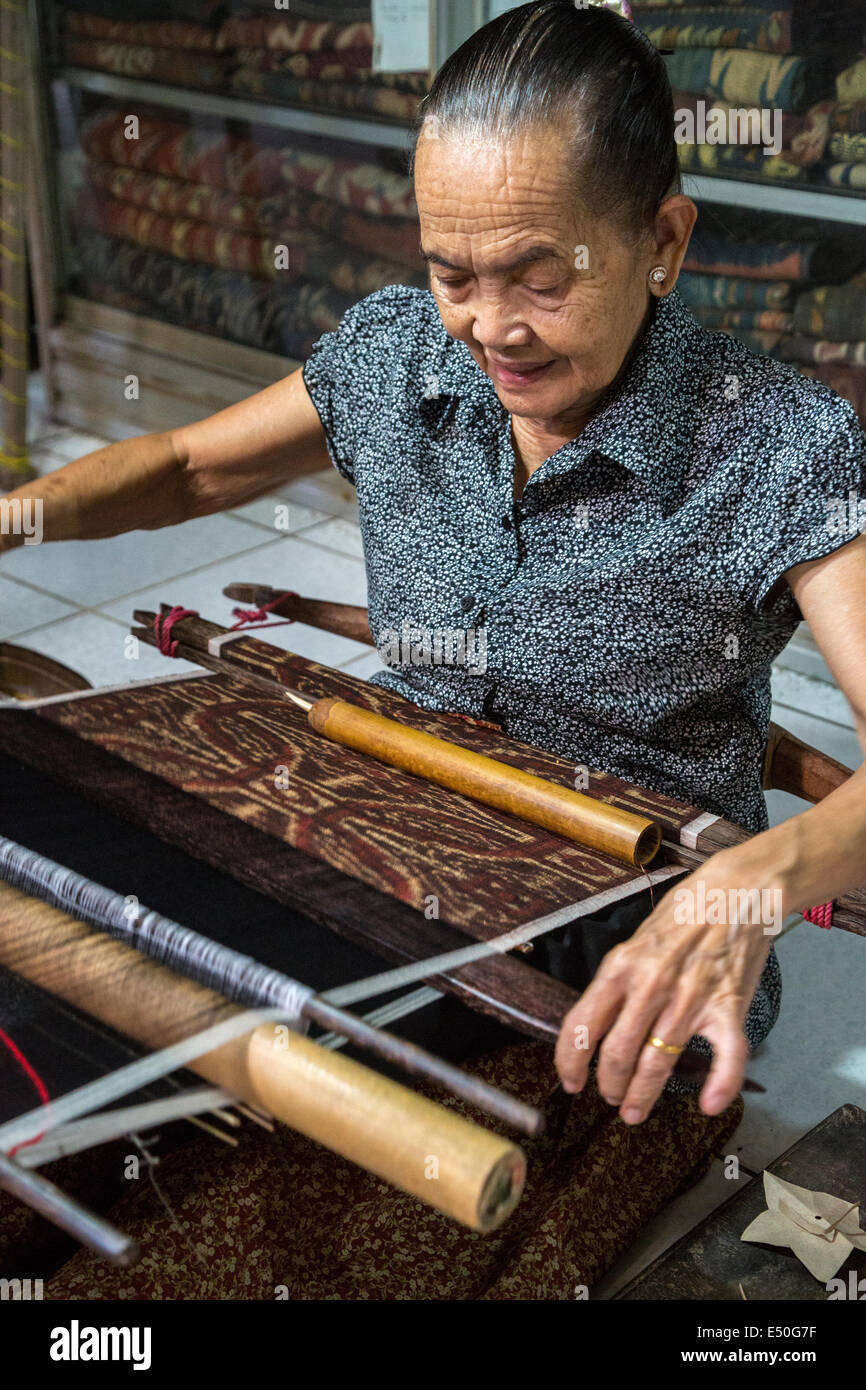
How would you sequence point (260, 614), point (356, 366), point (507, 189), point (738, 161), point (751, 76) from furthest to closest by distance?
point (738, 161) < point (751, 76) < point (260, 614) < point (356, 366) < point (507, 189)

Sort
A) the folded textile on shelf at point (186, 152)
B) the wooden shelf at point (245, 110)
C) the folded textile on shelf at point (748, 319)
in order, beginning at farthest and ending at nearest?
the folded textile on shelf at point (186, 152) → the wooden shelf at point (245, 110) → the folded textile on shelf at point (748, 319)

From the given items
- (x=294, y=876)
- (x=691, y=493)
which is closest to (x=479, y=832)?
(x=294, y=876)

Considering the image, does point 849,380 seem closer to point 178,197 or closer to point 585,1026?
point 178,197

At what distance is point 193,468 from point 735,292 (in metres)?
1.78

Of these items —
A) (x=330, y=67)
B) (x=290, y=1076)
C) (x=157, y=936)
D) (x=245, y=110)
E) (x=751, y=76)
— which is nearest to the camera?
(x=290, y=1076)

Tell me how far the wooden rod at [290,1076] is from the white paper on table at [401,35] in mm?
2854

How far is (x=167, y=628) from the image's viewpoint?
161cm

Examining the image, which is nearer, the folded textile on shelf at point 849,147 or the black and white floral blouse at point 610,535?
the black and white floral blouse at point 610,535

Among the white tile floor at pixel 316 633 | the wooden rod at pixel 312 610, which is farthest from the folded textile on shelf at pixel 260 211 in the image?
the wooden rod at pixel 312 610

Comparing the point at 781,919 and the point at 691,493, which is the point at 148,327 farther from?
the point at 781,919

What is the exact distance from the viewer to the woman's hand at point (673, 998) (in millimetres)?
939

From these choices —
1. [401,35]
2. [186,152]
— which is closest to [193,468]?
[401,35]

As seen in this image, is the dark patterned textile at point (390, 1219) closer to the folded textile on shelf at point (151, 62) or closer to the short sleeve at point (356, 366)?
the short sleeve at point (356, 366)

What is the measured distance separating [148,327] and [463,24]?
4.95ft
